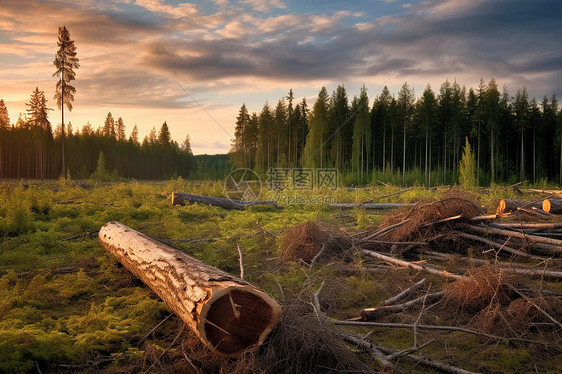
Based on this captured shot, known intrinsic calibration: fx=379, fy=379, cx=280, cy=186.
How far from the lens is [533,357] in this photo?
392 centimetres

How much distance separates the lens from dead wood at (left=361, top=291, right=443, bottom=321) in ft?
15.9

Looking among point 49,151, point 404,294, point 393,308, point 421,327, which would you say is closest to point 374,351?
point 421,327

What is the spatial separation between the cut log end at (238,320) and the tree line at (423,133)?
127 feet

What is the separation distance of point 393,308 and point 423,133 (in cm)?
4592

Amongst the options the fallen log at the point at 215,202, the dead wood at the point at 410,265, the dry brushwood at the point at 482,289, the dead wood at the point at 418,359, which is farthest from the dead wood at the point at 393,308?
the fallen log at the point at 215,202

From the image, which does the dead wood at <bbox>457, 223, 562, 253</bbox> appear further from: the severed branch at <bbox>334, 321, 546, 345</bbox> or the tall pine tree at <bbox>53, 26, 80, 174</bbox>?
the tall pine tree at <bbox>53, 26, 80, 174</bbox>

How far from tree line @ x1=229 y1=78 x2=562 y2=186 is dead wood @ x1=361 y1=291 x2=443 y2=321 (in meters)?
36.2

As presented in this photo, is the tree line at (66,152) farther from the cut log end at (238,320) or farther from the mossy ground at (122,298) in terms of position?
the cut log end at (238,320)

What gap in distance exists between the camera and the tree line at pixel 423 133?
4597 cm

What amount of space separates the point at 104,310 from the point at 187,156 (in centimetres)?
7948

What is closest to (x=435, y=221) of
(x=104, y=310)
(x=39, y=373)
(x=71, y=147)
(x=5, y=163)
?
(x=104, y=310)

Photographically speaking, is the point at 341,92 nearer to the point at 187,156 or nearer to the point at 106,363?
the point at 187,156

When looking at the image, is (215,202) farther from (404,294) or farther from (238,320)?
(238,320)

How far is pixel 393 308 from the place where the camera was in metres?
4.98
